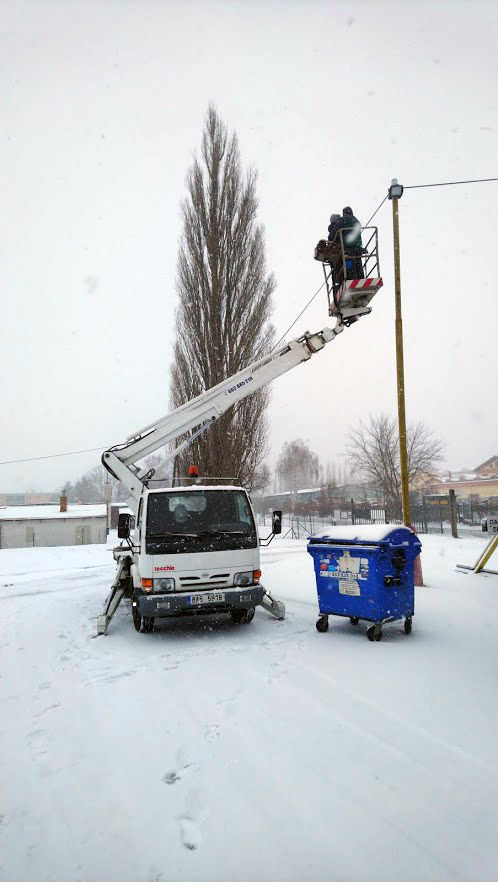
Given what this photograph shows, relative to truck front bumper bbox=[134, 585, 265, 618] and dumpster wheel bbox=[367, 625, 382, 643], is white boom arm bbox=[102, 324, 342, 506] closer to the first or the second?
truck front bumper bbox=[134, 585, 265, 618]

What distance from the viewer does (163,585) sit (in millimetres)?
6367

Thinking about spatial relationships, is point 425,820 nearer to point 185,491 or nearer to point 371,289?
point 185,491

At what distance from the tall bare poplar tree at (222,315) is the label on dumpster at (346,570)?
10.2 meters

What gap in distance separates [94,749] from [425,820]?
214cm

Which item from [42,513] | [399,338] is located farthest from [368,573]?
[42,513]

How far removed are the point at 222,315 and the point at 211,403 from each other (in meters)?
8.73

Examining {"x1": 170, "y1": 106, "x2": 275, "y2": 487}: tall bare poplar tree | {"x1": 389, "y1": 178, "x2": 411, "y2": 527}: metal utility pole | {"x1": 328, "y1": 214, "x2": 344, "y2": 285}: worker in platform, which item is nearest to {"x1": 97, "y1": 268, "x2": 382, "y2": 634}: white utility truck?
{"x1": 328, "y1": 214, "x2": 344, "y2": 285}: worker in platform

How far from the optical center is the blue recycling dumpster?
19.6 ft

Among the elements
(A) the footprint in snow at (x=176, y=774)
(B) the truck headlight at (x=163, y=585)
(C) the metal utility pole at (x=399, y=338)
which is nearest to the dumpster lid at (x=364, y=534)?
(B) the truck headlight at (x=163, y=585)

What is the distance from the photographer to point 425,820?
263 centimetres

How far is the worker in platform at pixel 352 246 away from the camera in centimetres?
829

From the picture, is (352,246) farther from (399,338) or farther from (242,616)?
(242,616)

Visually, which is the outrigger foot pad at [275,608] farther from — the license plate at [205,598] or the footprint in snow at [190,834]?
the footprint in snow at [190,834]

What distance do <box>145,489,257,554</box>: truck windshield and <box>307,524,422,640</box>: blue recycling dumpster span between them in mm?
1038
